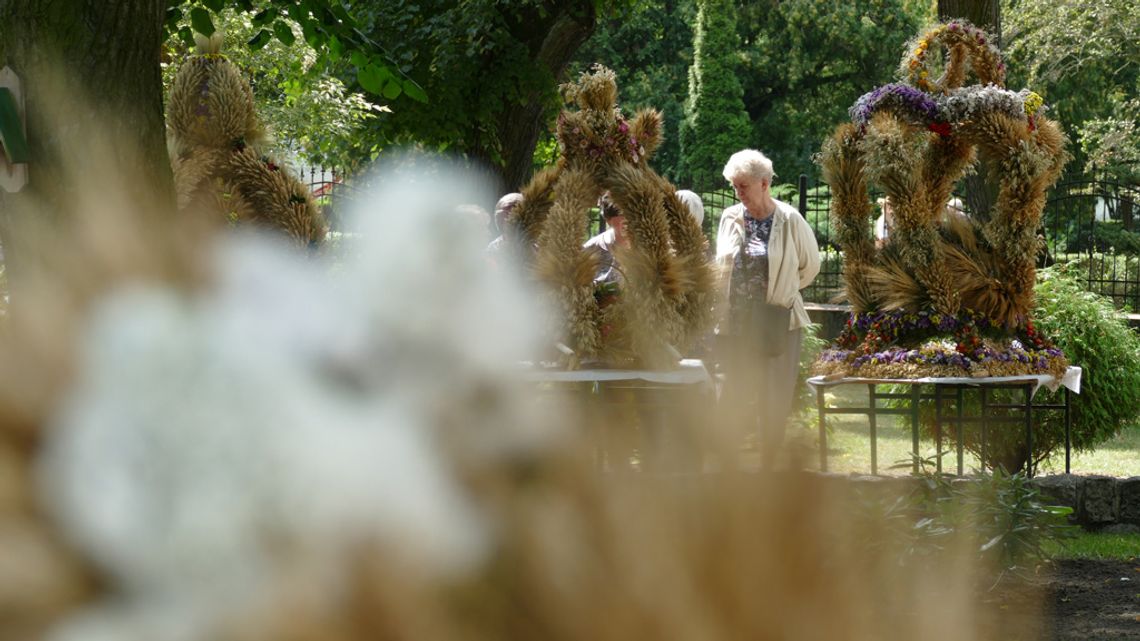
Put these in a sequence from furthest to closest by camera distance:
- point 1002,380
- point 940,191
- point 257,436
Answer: point 940,191 < point 1002,380 < point 257,436

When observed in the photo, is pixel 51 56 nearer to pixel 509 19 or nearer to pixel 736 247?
pixel 736 247

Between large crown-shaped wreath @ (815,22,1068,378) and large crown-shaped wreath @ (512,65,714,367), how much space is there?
122cm

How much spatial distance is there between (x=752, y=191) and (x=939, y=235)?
1.03 m

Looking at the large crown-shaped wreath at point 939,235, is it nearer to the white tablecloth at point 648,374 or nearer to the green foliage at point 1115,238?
the white tablecloth at point 648,374

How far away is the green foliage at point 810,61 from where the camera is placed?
3438 centimetres

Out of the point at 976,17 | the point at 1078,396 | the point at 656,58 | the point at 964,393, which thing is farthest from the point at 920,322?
the point at 656,58

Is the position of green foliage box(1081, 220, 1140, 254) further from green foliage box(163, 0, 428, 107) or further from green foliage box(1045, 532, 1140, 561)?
green foliage box(163, 0, 428, 107)

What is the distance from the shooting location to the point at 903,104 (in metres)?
6.78

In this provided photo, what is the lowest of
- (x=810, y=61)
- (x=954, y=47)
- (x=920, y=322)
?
(x=920, y=322)

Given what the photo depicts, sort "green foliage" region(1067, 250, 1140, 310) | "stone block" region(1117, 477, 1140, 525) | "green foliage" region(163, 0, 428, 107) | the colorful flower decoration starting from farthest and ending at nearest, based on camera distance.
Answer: "green foliage" region(1067, 250, 1140, 310) → the colorful flower decoration → "stone block" region(1117, 477, 1140, 525) → "green foliage" region(163, 0, 428, 107)

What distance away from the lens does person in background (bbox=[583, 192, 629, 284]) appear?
611 centimetres

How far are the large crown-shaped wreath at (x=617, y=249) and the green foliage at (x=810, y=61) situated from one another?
94.4 feet

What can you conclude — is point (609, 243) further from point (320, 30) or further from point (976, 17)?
point (976, 17)

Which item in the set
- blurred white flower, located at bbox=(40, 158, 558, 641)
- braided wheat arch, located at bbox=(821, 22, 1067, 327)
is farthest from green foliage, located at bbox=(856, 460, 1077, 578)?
blurred white flower, located at bbox=(40, 158, 558, 641)
